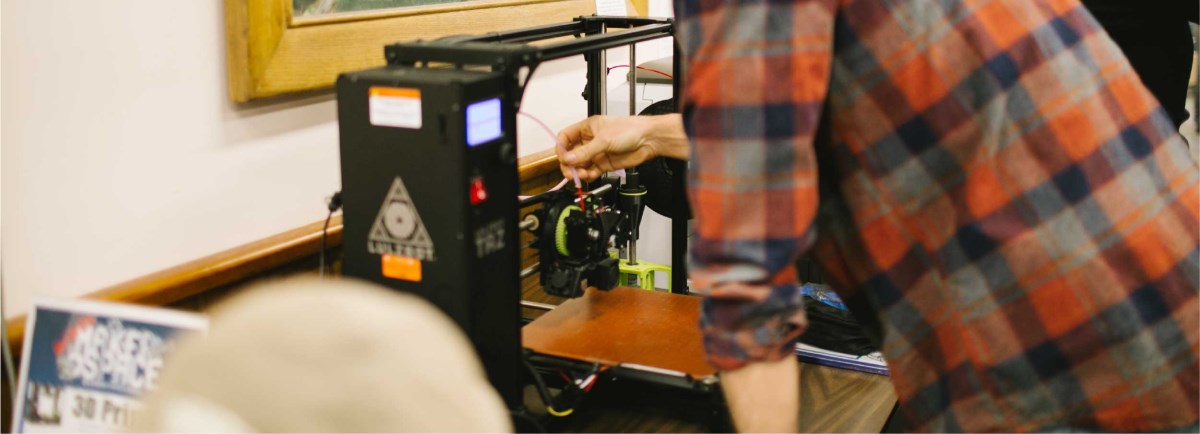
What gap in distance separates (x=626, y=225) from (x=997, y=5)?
65 cm

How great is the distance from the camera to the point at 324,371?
1.91 ft

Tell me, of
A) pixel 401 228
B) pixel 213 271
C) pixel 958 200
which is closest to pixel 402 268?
pixel 401 228

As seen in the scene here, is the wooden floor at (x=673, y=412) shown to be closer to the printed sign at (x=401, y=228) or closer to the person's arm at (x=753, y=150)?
the printed sign at (x=401, y=228)

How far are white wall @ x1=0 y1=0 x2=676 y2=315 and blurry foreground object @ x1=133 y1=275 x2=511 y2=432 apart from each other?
2.36 ft

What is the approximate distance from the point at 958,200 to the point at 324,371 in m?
0.58

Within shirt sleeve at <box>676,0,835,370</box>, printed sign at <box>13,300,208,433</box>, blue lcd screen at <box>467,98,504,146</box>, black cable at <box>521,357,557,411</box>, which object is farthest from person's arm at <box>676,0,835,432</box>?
printed sign at <box>13,300,208,433</box>

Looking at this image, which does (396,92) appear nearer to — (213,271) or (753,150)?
(753,150)

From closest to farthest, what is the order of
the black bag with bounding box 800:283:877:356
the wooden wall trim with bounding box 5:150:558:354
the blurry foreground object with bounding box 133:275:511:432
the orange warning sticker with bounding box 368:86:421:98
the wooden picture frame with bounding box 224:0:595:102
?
1. the blurry foreground object with bounding box 133:275:511:432
2. the orange warning sticker with bounding box 368:86:421:98
3. the wooden wall trim with bounding box 5:150:558:354
4. the wooden picture frame with bounding box 224:0:595:102
5. the black bag with bounding box 800:283:877:356

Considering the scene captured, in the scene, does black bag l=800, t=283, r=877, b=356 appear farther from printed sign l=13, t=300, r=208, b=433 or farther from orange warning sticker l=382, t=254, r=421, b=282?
printed sign l=13, t=300, r=208, b=433

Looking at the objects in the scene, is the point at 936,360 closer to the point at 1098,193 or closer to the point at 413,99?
the point at 1098,193

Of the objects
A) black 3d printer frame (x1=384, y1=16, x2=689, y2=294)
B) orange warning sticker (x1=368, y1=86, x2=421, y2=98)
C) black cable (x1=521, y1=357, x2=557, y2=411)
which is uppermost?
black 3d printer frame (x1=384, y1=16, x2=689, y2=294)

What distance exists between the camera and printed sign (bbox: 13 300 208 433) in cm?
111

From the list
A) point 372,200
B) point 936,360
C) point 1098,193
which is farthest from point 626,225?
point 1098,193

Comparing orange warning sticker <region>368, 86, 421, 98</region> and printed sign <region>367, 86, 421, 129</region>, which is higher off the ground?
orange warning sticker <region>368, 86, 421, 98</region>
